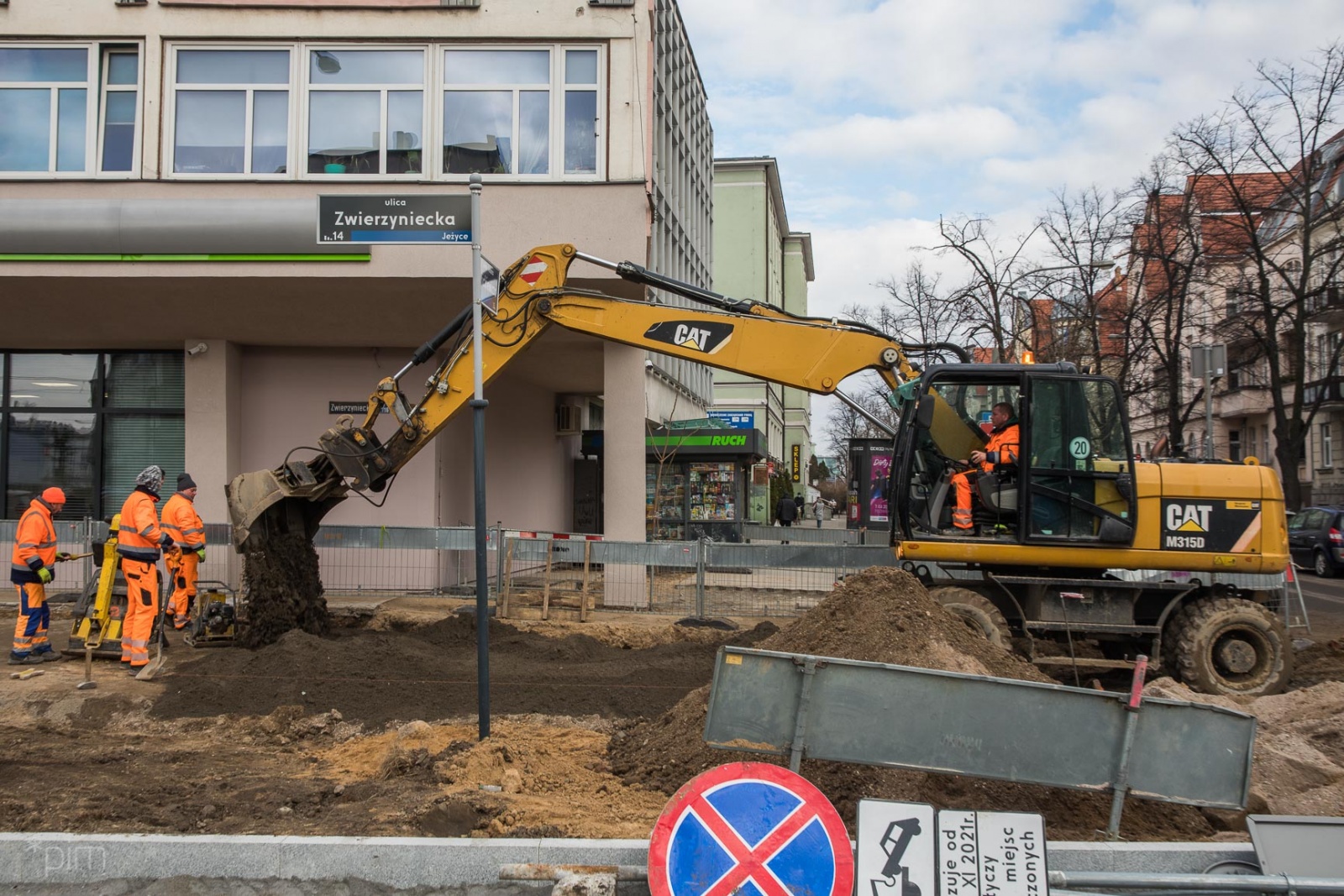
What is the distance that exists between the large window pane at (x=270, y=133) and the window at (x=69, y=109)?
1538mm

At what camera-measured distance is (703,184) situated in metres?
28.4

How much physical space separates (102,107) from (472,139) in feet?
16.2

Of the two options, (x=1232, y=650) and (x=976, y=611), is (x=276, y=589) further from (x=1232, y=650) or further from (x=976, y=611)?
(x=1232, y=650)

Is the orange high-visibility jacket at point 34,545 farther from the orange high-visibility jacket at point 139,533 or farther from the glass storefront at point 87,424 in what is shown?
the glass storefront at point 87,424

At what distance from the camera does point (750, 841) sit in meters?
3.78

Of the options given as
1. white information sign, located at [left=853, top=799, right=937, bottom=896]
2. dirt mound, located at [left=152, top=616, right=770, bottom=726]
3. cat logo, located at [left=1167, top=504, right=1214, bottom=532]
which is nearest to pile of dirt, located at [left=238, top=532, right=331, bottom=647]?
dirt mound, located at [left=152, top=616, right=770, bottom=726]

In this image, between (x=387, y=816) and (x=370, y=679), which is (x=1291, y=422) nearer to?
(x=370, y=679)

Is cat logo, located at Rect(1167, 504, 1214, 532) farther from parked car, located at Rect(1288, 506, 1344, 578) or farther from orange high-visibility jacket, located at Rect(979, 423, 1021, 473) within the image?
parked car, located at Rect(1288, 506, 1344, 578)

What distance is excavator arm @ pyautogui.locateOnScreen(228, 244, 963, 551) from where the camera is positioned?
962 centimetres

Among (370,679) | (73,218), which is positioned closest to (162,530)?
(370,679)

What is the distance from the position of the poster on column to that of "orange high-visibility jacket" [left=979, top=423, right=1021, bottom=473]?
1437 centimetres

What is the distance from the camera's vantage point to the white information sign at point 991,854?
149 inches

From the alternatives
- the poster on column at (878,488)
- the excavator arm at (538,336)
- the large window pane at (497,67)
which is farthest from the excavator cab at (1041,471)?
the poster on column at (878,488)

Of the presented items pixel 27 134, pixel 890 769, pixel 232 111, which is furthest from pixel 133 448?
pixel 890 769
